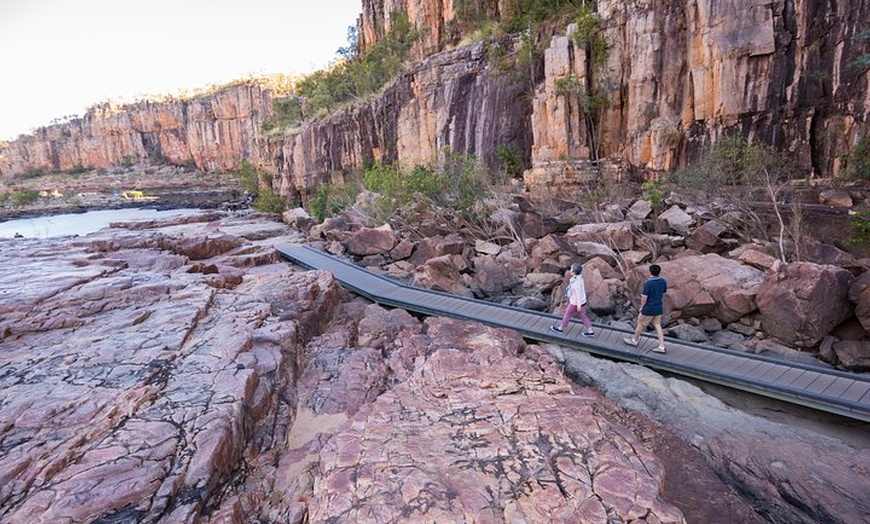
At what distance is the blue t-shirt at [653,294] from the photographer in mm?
7582

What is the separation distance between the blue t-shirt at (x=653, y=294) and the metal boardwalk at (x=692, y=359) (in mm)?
874

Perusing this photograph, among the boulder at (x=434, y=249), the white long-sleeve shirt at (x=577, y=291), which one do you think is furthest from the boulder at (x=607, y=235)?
the white long-sleeve shirt at (x=577, y=291)

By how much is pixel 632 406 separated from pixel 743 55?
1743 centimetres

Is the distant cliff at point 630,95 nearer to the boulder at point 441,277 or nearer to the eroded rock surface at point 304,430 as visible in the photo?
the boulder at point 441,277

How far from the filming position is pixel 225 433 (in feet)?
16.3

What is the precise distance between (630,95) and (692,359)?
17.7 m

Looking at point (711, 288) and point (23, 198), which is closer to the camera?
point (711, 288)

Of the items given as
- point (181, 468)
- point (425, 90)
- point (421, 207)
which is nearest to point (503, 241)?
point (421, 207)

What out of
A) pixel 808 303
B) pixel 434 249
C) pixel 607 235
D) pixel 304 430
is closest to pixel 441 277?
pixel 434 249

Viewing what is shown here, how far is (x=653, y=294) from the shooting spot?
25.2 feet

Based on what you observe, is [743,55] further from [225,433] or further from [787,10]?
[225,433]

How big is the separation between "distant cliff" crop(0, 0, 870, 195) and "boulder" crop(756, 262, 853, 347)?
940 cm

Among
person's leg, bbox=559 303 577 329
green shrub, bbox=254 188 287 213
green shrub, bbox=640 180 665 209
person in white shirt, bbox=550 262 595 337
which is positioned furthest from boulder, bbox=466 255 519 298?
green shrub, bbox=254 188 287 213

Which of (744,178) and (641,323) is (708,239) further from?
(641,323)
